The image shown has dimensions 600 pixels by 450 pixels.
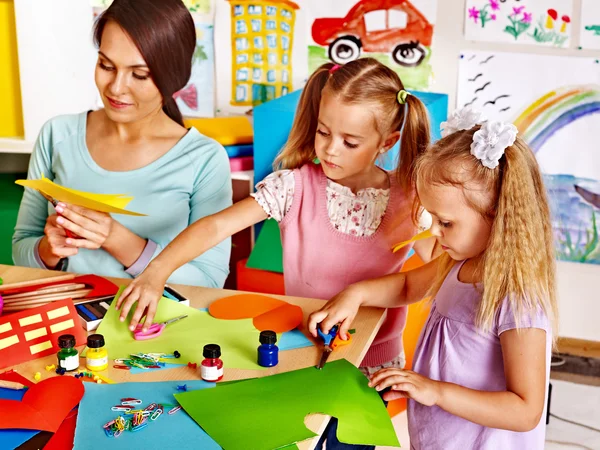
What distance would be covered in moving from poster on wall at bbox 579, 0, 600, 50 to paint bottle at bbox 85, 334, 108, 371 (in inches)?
Answer: 73.3

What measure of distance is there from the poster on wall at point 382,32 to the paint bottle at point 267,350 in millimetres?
1605

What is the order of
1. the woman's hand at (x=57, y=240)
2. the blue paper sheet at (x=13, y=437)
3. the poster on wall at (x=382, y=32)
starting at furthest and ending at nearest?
the poster on wall at (x=382, y=32)
the woman's hand at (x=57, y=240)
the blue paper sheet at (x=13, y=437)

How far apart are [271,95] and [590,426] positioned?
1.53 m

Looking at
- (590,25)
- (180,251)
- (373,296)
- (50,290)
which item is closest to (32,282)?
(50,290)

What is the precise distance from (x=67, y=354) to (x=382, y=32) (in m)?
1.76

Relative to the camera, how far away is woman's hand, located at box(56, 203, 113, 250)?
52.3 inches

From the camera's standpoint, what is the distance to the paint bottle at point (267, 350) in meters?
1.06

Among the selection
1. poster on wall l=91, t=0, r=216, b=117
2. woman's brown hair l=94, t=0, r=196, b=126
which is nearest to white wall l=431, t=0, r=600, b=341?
poster on wall l=91, t=0, r=216, b=117

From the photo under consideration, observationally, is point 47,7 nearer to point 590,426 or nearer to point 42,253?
point 42,253

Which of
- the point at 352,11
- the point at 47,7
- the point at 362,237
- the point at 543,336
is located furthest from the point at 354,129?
the point at 47,7

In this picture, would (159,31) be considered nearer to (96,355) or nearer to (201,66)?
(96,355)

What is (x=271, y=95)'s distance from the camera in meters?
2.71

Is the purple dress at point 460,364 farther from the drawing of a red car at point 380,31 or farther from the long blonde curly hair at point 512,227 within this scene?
the drawing of a red car at point 380,31

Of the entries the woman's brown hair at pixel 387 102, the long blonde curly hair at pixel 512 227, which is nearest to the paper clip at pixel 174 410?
the long blonde curly hair at pixel 512 227
